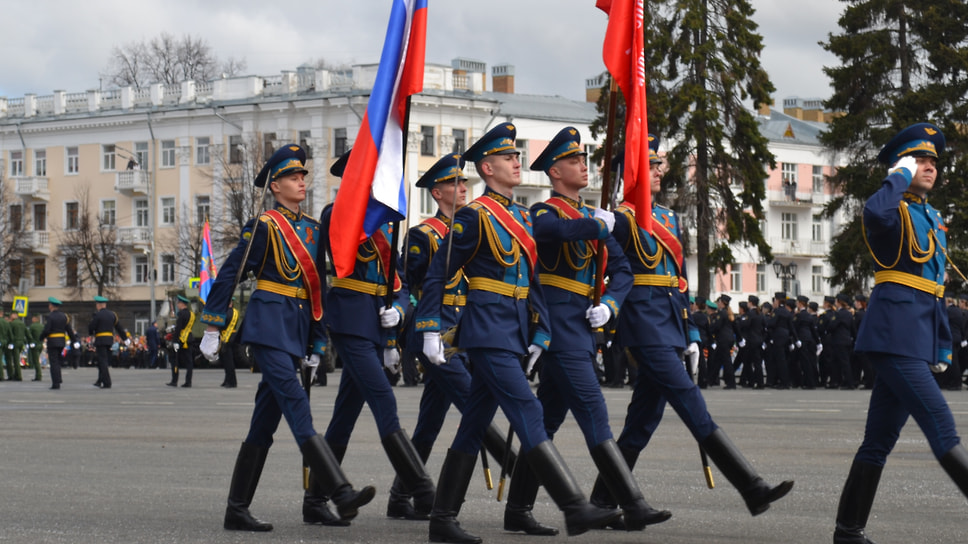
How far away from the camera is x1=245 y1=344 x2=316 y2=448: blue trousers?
8.54 m

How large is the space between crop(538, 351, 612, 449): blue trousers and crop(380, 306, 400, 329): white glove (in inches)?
39.5

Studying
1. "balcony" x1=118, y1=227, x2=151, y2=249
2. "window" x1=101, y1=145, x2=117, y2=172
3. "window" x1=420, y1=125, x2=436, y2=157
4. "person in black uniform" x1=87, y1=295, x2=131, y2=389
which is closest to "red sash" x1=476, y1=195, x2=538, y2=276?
"person in black uniform" x1=87, y1=295, x2=131, y2=389

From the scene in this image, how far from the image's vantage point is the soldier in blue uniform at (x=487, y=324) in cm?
813

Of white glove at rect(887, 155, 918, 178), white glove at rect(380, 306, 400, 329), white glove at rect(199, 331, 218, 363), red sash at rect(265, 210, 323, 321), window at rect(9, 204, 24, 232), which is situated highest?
window at rect(9, 204, 24, 232)

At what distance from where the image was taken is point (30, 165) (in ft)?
279

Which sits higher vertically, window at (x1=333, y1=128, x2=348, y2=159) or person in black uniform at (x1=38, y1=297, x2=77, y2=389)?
window at (x1=333, y1=128, x2=348, y2=159)

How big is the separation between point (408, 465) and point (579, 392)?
3.96 feet

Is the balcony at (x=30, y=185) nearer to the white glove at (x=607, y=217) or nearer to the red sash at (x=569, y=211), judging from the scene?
the red sash at (x=569, y=211)

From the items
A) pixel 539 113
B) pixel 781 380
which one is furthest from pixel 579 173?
pixel 539 113

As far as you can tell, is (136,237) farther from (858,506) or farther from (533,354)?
(858,506)

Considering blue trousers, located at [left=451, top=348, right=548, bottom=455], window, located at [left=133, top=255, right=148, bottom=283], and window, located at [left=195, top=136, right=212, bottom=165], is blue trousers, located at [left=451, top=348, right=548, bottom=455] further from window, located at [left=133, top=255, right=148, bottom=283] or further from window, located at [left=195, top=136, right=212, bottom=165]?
window, located at [left=133, top=255, right=148, bottom=283]

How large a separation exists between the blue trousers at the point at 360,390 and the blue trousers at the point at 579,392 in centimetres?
88

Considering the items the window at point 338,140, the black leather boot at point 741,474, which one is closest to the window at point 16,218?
the window at point 338,140

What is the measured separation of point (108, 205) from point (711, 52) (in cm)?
4408
